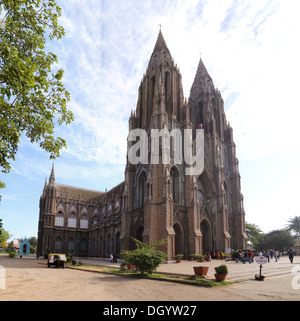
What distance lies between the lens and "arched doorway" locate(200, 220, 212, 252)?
3878cm

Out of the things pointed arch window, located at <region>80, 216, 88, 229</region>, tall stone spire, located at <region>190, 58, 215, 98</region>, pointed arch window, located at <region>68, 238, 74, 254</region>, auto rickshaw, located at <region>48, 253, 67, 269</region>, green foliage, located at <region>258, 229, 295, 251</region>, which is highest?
tall stone spire, located at <region>190, 58, 215, 98</region>

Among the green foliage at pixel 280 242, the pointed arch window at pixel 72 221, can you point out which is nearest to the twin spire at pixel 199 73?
the green foliage at pixel 280 242

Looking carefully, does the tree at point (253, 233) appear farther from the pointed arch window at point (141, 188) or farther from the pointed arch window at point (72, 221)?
the pointed arch window at point (72, 221)

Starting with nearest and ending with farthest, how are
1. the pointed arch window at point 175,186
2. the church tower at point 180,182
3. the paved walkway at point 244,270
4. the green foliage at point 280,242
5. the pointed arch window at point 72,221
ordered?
1. the paved walkway at point 244,270
2. the church tower at point 180,182
3. the pointed arch window at point 175,186
4. the green foliage at point 280,242
5. the pointed arch window at point 72,221

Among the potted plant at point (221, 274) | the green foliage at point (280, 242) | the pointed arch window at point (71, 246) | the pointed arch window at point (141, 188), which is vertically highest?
the pointed arch window at point (141, 188)

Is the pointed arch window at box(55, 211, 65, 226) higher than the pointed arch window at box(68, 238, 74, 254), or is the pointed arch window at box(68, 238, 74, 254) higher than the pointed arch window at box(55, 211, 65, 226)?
the pointed arch window at box(55, 211, 65, 226)

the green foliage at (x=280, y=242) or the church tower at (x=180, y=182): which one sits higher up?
the church tower at (x=180, y=182)

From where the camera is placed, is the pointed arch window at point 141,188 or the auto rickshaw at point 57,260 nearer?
the auto rickshaw at point 57,260

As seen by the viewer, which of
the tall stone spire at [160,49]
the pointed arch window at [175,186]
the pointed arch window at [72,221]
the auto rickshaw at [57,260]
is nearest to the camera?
the auto rickshaw at [57,260]

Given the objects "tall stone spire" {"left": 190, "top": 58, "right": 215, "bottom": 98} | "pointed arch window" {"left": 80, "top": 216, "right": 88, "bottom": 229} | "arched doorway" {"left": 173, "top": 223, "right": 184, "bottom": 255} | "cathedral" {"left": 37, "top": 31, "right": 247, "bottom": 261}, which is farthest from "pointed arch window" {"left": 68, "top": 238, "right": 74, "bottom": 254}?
Answer: "tall stone spire" {"left": 190, "top": 58, "right": 215, "bottom": 98}

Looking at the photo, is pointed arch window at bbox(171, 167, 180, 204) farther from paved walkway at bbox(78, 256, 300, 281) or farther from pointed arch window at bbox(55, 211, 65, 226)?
pointed arch window at bbox(55, 211, 65, 226)

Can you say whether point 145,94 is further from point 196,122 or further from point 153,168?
point 153,168

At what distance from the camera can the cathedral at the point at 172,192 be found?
33469 millimetres

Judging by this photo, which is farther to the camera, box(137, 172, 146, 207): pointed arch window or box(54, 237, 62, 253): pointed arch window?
box(54, 237, 62, 253): pointed arch window
